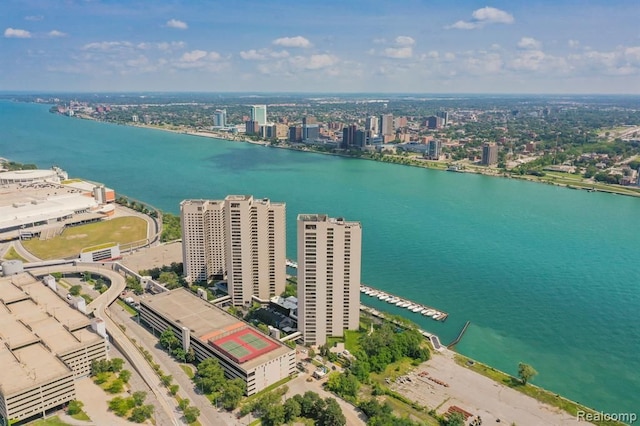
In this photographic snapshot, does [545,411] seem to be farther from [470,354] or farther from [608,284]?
[608,284]

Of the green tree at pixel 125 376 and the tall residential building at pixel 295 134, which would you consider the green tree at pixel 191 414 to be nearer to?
the green tree at pixel 125 376

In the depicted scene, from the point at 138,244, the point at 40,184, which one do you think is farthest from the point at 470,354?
the point at 40,184

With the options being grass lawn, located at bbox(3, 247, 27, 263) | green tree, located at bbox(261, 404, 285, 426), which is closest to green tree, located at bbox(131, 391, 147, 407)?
green tree, located at bbox(261, 404, 285, 426)

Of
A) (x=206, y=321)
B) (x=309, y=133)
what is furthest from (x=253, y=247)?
(x=309, y=133)

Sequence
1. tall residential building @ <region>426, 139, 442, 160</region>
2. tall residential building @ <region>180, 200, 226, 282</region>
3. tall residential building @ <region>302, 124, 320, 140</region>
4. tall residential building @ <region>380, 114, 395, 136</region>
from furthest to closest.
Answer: tall residential building @ <region>380, 114, 395, 136</region> < tall residential building @ <region>302, 124, 320, 140</region> < tall residential building @ <region>426, 139, 442, 160</region> < tall residential building @ <region>180, 200, 226, 282</region>

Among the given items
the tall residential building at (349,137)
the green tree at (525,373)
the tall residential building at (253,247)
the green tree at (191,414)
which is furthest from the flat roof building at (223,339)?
the tall residential building at (349,137)

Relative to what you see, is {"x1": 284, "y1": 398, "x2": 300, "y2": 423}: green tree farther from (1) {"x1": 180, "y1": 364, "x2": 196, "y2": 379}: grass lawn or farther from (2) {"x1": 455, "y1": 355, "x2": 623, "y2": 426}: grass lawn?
(2) {"x1": 455, "y1": 355, "x2": 623, "y2": 426}: grass lawn
